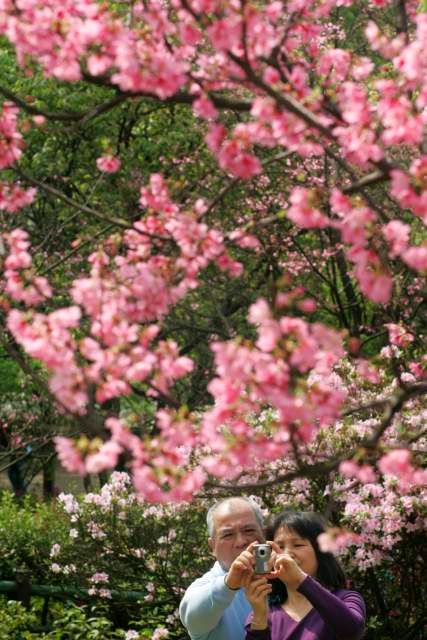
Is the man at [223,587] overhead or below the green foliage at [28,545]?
below

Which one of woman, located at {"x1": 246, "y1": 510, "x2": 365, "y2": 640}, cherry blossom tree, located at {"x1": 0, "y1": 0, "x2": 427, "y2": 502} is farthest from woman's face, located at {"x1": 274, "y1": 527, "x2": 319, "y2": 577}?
cherry blossom tree, located at {"x1": 0, "y1": 0, "x2": 427, "y2": 502}

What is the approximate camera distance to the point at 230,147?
3111mm

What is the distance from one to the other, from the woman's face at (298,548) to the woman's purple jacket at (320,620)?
14 cm

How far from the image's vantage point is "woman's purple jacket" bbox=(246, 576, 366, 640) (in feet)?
12.1

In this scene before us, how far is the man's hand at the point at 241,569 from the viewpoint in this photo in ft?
12.0

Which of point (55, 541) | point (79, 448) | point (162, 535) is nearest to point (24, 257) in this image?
point (79, 448)

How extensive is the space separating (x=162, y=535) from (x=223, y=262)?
4301 mm

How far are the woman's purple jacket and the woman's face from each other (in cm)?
14

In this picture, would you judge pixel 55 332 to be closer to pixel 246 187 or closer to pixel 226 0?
pixel 226 0

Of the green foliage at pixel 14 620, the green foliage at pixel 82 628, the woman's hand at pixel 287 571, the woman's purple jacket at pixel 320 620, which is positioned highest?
the green foliage at pixel 14 620

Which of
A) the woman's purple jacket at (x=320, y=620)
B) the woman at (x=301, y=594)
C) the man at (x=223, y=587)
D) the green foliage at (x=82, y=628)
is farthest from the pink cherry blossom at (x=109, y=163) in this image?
the green foliage at (x=82, y=628)

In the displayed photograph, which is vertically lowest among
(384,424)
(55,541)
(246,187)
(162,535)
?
(384,424)

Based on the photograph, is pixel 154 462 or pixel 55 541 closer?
pixel 154 462

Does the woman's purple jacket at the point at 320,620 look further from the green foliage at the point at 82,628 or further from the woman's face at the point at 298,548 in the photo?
the green foliage at the point at 82,628
